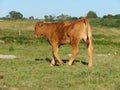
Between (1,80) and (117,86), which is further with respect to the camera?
(1,80)

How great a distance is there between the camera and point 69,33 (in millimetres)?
16656

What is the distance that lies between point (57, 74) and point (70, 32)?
3.24 meters

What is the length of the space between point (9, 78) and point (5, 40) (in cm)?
2486

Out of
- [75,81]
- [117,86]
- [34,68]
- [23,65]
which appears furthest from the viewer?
[23,65]

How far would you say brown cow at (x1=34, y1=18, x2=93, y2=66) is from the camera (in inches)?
651

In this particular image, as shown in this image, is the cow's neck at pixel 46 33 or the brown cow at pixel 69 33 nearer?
the brown cow at pixel 69 33

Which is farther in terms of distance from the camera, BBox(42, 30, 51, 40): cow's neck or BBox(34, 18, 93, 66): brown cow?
BBox(42, 30, 51, 40): cow's neck

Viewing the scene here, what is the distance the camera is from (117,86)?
1151 centimetres

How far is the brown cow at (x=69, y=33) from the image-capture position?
16531 mm

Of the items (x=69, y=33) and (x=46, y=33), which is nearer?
(x=69, y=33)

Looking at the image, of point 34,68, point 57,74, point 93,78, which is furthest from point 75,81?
point 34,68

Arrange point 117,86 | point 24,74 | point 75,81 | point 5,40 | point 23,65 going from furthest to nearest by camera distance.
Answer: point 5,40
point 23,65
point 24,74
point 75,81
point 117,86

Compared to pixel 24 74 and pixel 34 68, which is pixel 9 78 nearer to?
pixel 24 74

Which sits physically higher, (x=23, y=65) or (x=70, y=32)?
(x=70, y=32)
